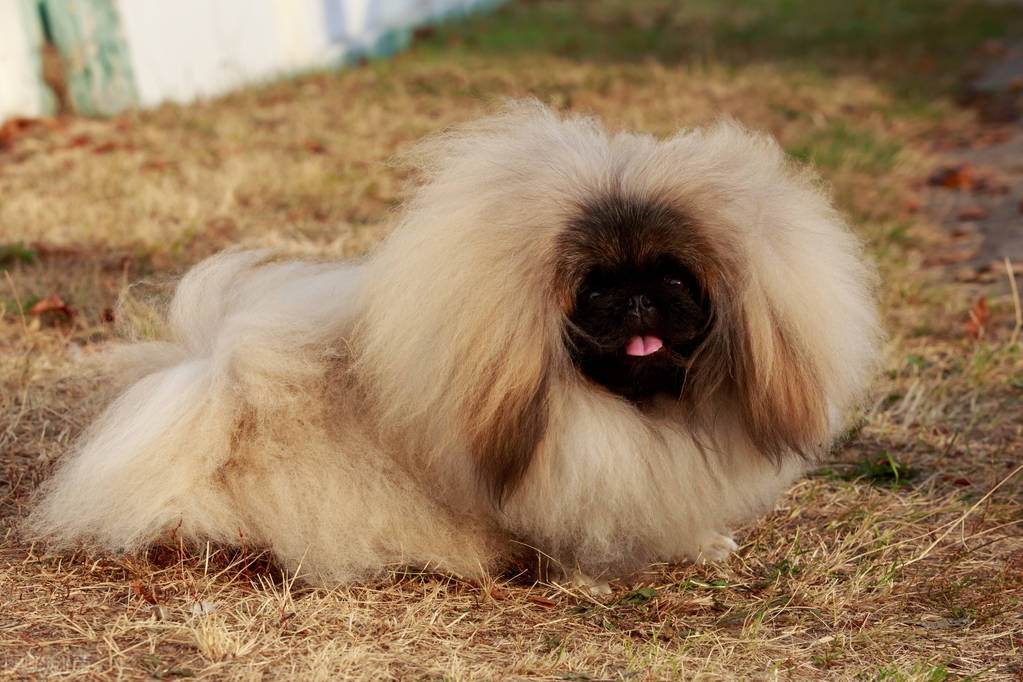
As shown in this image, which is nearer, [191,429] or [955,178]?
[191,429]

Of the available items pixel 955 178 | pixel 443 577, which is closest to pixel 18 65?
pixel 443 577

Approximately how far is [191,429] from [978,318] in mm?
3178

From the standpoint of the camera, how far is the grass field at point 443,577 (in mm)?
2250

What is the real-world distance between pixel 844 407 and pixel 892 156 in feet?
16.2

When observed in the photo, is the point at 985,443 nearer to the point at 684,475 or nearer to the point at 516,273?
the point at 684,475

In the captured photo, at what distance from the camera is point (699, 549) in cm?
273

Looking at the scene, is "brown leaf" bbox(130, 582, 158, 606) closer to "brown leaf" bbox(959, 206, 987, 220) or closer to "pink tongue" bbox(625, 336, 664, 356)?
"pink tongue" bbox(625, 336, 664, 356)

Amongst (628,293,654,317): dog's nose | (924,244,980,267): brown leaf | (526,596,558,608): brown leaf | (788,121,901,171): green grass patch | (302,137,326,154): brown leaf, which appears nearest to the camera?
(628,293,654,317): dog's nose

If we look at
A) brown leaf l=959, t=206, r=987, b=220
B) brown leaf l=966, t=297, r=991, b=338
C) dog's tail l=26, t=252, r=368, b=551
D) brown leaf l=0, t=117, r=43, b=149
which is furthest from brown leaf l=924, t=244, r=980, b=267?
brown leaf l=0, t=117, r=43, b=149

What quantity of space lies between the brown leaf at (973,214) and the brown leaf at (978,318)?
1782 millimetres

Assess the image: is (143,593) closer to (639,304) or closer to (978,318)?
(639,304)

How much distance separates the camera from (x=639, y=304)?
221 cm

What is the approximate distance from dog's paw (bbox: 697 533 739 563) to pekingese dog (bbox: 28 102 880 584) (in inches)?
6.8

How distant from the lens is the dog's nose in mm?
2207
